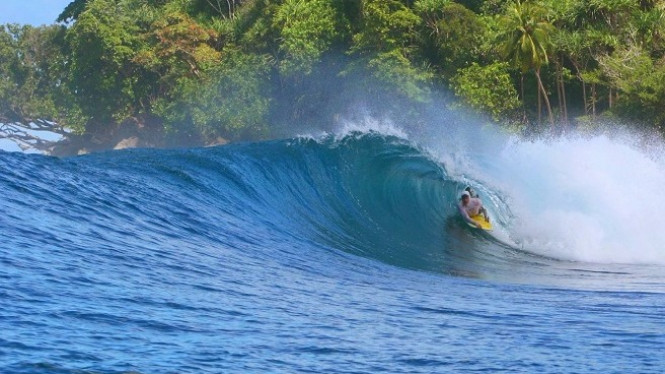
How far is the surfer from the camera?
2048cm

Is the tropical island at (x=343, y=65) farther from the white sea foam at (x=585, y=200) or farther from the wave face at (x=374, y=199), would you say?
the wave face at (x=374, y=199)

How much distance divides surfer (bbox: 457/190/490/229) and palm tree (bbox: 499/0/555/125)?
26.9 metres

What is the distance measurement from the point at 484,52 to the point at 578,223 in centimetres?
3280

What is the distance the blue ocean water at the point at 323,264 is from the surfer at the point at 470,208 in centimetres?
23

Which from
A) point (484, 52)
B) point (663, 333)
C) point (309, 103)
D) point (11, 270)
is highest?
point (484, 52)

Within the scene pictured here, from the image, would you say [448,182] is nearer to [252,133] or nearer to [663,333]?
[663,333]

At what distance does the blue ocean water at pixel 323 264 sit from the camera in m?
8.73

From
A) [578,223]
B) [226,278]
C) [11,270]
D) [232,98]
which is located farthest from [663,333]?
[232,98]

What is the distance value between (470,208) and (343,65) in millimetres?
36307

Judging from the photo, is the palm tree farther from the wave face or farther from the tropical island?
the wave face

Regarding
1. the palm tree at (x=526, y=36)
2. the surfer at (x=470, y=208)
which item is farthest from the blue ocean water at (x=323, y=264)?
the palm tree at (x=526, y=36)

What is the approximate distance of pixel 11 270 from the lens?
398 inches

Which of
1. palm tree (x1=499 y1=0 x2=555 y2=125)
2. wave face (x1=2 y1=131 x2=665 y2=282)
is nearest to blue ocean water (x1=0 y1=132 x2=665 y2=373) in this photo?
wave face (x1=2 y1=131 x2=665 y2=282)

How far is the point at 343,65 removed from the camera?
56281 millimetres
